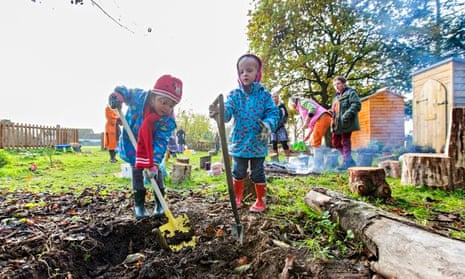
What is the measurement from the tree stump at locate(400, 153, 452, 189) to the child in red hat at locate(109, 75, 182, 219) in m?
3.81

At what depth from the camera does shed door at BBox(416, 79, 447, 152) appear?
27.2 feet

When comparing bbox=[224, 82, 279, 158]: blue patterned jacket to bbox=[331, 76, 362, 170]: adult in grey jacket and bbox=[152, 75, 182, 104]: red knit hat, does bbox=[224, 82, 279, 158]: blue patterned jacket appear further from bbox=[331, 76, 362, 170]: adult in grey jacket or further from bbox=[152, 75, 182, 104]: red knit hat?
bbox=[331, 76, 362, 170]: adult in grey jacket

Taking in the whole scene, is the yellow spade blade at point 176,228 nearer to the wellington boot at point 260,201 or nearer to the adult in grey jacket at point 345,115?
the wellington boot at point 260,201

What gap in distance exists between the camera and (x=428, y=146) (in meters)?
8.93

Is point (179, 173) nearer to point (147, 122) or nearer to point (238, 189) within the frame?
point (238, 189)

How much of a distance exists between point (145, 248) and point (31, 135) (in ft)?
57.8

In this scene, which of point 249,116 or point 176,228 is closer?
point 176,228

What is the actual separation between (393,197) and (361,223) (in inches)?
80.1

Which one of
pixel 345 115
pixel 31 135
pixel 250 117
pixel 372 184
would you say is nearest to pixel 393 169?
pixel 345 115

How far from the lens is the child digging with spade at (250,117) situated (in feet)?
9.92

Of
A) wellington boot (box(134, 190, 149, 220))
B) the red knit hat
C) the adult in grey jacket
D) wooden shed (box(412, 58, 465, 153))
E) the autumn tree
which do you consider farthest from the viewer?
the autumn tree

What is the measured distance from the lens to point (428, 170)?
13.5 feet

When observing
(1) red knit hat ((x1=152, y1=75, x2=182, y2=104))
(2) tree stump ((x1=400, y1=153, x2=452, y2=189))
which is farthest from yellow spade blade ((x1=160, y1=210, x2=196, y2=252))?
(2) tree stump ((x1=400, y1=153, x2=452, y2=189))

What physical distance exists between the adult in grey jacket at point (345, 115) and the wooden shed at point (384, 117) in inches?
328
